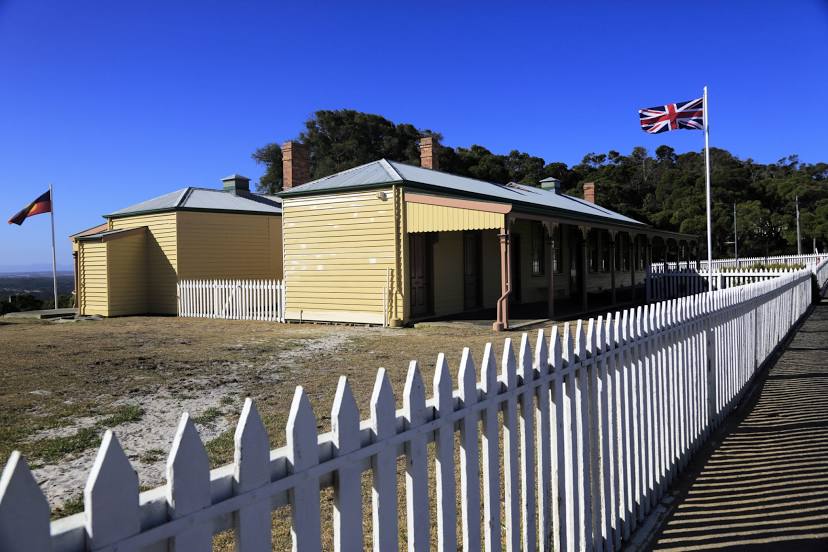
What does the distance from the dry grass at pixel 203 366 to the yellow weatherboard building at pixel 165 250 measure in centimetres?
365

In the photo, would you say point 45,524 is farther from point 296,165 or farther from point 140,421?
point 296,165

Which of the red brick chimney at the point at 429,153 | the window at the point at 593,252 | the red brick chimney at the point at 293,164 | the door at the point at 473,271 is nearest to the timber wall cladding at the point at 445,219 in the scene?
the door at the point at 473,271

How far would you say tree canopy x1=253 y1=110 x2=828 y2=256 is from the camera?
56719mm

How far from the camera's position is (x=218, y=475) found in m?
1.48

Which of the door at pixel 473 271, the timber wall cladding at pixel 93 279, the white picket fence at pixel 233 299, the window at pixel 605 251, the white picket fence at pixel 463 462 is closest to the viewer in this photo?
the white picket fence at pixel 463 462

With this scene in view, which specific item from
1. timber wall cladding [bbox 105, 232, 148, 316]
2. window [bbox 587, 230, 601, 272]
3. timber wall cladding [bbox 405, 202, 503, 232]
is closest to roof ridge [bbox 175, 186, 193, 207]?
timber wall cladding [bbox 105, 232, 148, 316]

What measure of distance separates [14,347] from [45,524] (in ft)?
41.7

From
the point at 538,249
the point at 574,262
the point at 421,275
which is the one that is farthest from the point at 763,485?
the point at 574,262

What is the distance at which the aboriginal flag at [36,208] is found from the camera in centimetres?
2323

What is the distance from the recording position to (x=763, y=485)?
4.18 m

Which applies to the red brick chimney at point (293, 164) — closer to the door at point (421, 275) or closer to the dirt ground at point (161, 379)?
the door at point (421, 275)

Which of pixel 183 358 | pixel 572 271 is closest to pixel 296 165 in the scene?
pixel 572 271

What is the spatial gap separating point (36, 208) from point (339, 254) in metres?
14.5

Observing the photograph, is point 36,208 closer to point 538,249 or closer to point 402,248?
point 402,248
